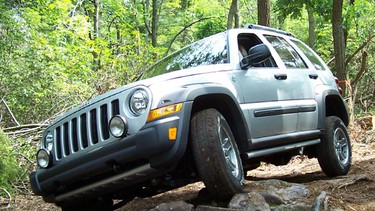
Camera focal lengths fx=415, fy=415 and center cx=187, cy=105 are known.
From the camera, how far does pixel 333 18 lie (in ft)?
35.1

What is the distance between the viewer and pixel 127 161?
11.0ft

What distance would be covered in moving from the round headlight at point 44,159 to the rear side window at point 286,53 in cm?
313

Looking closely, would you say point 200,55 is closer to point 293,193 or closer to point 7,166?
point 293,193

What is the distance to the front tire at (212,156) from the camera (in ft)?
11.3

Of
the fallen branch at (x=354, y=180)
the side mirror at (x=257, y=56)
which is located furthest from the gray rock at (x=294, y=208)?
the side mirror at (x=257, y=56)

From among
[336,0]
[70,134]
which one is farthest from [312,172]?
[336,0]

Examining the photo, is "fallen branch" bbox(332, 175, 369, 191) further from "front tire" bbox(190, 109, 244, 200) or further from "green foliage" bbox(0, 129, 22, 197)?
"green foliage" bbox(0, 129, 22, 197)

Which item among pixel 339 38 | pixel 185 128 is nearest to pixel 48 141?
pixel 185 128

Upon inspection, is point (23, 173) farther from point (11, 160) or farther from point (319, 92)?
point (319, 92)

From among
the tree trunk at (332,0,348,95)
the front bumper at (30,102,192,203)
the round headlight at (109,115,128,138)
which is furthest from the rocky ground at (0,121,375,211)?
the tree trunk at (332,0,348,95)

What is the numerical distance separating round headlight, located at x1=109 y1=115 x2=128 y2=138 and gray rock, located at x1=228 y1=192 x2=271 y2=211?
43.6 inches

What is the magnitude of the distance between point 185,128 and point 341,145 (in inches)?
135

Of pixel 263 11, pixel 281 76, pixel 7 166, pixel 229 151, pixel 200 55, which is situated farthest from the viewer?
pixel 263 11

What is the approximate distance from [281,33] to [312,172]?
235 cm
